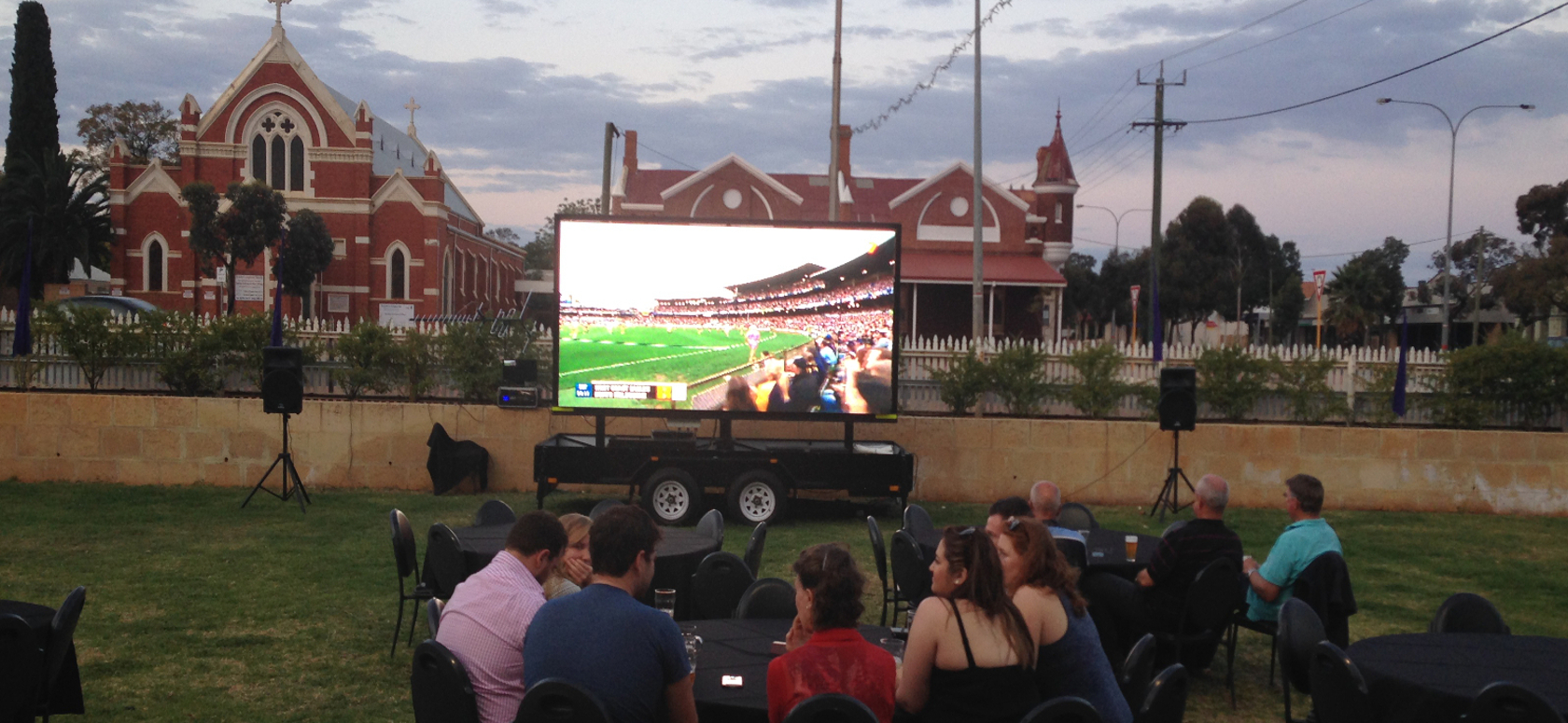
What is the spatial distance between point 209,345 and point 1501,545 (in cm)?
1457

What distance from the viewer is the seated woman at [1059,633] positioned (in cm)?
375

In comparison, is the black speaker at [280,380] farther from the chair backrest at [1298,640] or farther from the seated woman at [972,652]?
the chair backrest at [1298,640]

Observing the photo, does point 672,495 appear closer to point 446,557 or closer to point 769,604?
point 446,557

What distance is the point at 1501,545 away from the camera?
10.8 m

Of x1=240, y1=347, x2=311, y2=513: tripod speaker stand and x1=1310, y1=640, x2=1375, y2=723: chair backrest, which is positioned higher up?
x1=240, y1=347, x2=311, y2=513: tripod speaker stand

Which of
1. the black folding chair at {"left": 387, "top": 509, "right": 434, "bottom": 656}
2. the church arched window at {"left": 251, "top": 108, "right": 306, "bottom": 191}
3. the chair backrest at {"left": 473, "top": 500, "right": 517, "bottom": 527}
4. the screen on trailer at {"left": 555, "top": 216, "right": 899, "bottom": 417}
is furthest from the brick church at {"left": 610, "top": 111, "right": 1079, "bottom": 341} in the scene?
the black folding chair at {"left": 387, "top": 509, "right": 434, "bottom": 656}

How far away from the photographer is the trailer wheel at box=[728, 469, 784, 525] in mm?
11203

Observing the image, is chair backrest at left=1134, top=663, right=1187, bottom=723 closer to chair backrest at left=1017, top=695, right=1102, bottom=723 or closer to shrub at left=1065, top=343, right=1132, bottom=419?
chair backrest at left=1017, top=695, right=1102, bottom=723

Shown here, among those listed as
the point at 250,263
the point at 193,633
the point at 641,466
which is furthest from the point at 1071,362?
the point at 250,263

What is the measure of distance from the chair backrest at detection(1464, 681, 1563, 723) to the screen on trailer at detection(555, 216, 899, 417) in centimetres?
805

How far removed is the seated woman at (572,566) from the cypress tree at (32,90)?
4625 centimetres

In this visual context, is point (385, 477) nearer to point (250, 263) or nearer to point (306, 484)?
point (306, 484)

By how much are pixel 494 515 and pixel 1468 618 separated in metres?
5.66

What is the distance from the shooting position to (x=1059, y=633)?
376cm
